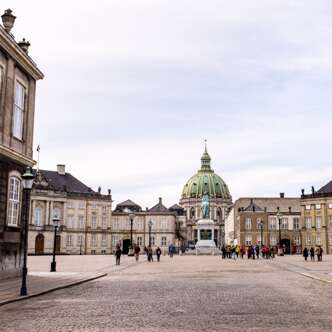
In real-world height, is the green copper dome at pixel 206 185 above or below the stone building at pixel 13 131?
above

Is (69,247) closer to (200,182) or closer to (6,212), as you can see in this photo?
(6,212)

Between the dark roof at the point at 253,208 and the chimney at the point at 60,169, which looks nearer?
the chimney at the point at 60,169

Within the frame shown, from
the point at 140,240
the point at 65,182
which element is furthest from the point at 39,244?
the point at 140,240

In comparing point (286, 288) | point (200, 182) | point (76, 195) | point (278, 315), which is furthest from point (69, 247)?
point (200, 182)

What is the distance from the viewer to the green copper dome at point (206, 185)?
185250 mm

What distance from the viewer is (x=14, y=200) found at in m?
23.6

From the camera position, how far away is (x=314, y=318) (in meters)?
11.9

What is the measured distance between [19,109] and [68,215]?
7109cm

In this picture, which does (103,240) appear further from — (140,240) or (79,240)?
(140,240)

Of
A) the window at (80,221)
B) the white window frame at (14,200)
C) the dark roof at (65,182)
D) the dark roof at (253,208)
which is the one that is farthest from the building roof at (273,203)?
the white window frame at (14,200)

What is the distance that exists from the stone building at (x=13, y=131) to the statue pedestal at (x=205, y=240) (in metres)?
58.2

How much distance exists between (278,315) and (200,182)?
175 meters

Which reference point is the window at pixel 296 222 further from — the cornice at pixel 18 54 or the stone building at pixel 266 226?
the cornice at pixel 18 54

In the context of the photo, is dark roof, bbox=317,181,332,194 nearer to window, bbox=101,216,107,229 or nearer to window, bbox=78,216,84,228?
window, bbox=101,216,107,229
